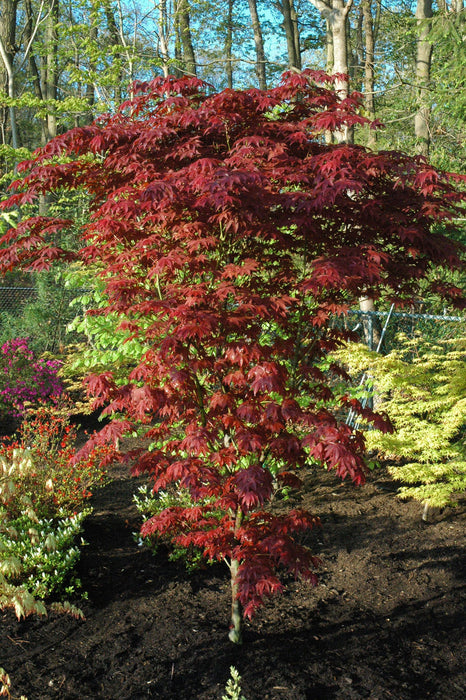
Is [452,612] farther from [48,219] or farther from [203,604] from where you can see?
[48,219]

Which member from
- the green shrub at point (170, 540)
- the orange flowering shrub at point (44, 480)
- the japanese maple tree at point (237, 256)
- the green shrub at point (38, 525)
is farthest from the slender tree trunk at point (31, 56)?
the green shrub at point (170, 540)

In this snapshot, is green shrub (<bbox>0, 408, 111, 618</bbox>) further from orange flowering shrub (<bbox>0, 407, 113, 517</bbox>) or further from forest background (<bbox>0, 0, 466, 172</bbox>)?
forest background (<bbox>0, 0, 466, 172</bbox>)

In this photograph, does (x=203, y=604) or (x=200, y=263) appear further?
(x=203, y=604)

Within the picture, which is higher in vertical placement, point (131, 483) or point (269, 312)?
point (269, 312)

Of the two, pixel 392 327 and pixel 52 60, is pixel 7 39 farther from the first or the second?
pixel 392 327

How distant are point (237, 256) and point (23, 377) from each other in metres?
5.30

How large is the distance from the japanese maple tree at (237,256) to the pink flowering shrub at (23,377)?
435 centimetres

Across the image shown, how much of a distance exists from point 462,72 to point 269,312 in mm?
5734

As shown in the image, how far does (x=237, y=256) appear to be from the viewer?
3.17 meters

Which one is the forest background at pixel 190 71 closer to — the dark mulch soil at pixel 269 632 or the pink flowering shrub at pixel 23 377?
the pink flowering shrub at pixel 23 377

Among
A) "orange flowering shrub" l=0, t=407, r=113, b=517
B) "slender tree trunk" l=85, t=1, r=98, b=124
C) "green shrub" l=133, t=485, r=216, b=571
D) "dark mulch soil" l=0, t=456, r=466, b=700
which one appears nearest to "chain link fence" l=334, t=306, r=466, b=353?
"dark mulch soil" l=0, t=456, r=466, b=700

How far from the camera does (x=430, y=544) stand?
4090 millimetres

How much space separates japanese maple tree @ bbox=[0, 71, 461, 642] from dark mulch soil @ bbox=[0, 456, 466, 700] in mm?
314

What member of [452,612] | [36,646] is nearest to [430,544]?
[452,612]
